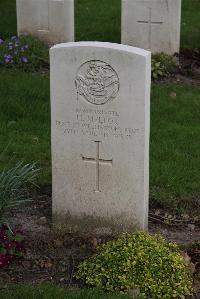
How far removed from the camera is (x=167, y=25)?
35.9 ft

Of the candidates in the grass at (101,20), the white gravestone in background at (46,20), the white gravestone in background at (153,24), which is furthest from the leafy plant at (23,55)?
the grass at (101,20)

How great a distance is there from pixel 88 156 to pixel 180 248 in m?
0.99

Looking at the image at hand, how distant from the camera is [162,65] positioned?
34.9 ft

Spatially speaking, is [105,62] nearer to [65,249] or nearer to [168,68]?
[65,249]

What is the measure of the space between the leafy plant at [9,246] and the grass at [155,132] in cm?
135

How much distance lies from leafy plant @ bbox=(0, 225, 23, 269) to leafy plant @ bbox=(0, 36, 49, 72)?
5.01m

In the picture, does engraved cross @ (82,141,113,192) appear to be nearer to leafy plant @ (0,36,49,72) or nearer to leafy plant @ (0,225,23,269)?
leafy plant @ (0,225,23,269)

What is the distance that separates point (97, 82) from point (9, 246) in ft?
4.50

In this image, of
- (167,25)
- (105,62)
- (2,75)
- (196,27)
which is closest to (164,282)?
(105,62)

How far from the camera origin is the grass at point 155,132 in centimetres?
711

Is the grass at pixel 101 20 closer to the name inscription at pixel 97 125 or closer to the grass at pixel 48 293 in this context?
the name inscription at pixel 97 125

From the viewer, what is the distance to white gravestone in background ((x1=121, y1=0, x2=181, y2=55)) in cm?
1085

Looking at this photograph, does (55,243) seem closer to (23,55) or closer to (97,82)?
(97,82)

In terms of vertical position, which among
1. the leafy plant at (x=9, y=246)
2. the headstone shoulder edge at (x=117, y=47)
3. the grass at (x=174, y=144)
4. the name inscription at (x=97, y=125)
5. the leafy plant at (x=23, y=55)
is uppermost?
the headstone shoulder edge at (x=117, y=47)
